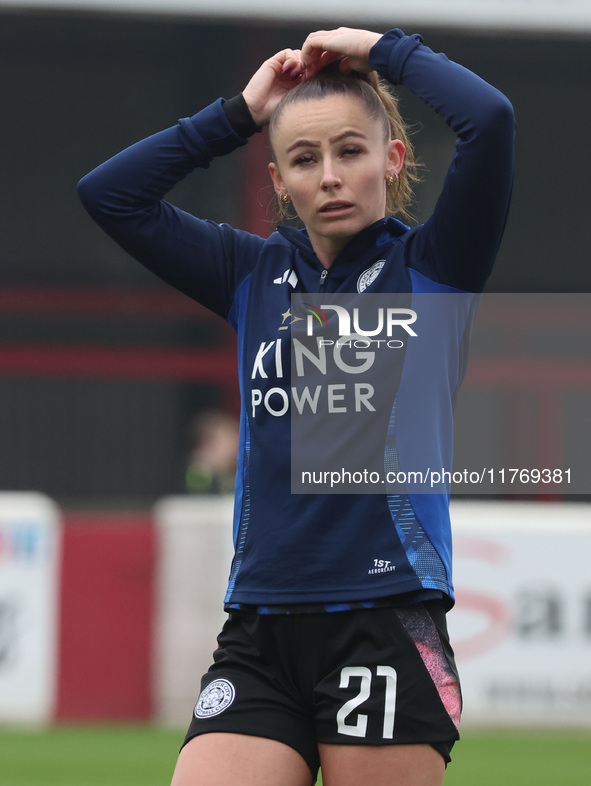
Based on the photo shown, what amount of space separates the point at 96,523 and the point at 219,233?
16.4 feet

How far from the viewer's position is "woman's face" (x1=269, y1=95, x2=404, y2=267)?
8.89 feet

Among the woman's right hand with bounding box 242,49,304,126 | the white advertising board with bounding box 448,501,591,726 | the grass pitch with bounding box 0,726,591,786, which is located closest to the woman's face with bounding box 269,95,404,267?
the woman's right hand with bounding box 242,49,304,126

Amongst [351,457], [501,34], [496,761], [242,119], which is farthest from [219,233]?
[501,34]

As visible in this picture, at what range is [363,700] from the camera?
2520 millimetres

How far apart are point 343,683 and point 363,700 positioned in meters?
0.05

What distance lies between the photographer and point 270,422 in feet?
8.81

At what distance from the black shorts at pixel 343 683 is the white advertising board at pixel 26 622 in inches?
197

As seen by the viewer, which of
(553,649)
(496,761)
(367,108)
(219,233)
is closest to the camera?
(367,108)

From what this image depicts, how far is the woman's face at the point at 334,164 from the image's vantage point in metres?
2.71

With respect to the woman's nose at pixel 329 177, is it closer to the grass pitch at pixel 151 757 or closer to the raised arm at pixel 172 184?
the raised arm at pixel 172 184

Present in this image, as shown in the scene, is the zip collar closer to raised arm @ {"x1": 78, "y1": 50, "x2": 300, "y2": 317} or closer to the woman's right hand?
raised arm @ {"x1": 78, "y1": 50, "x2": 300, "y2": 317}

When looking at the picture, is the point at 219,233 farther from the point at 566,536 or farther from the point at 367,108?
the point at 566,536

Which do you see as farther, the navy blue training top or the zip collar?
the zip collar

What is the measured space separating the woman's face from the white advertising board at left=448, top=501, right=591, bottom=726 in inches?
191
